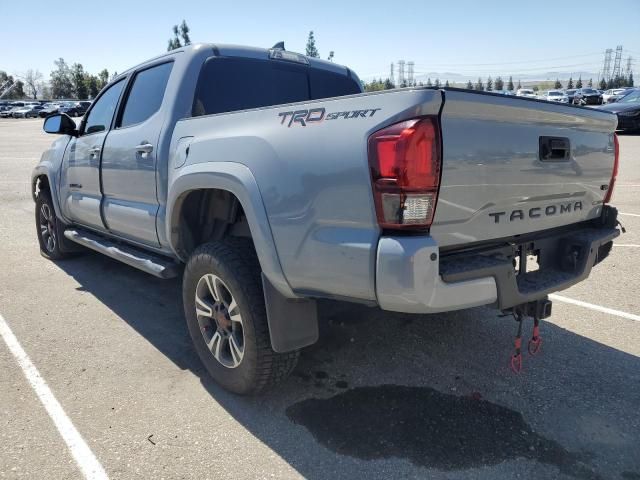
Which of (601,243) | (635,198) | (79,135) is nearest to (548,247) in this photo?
(601,243)

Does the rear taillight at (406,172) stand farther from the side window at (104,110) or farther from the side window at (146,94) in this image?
the side window at (104,110)

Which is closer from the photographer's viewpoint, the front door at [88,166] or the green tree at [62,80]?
the front door at [88,166]

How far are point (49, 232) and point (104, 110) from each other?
84.0 inches

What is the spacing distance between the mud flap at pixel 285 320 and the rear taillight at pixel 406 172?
32.2 inches

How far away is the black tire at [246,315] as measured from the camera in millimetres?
2777

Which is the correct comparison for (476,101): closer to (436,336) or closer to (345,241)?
(345,241)

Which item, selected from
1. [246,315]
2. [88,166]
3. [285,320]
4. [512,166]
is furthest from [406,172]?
[88,166]

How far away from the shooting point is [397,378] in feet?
10.6

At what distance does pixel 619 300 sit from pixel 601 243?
1852mm

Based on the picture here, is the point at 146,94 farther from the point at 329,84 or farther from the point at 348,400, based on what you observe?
the point at 348,400

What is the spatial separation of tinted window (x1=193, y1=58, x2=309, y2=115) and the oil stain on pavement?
2.15 meters

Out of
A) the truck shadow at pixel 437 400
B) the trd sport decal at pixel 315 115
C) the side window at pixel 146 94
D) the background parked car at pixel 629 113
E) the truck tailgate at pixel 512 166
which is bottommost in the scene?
the truck shadow at pixel 437 400

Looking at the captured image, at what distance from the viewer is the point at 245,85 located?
3.81 m

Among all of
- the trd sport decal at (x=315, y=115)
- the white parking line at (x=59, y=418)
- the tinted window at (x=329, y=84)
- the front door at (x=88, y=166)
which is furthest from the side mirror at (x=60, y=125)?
the trd sport decal at (x=315, y=115)
